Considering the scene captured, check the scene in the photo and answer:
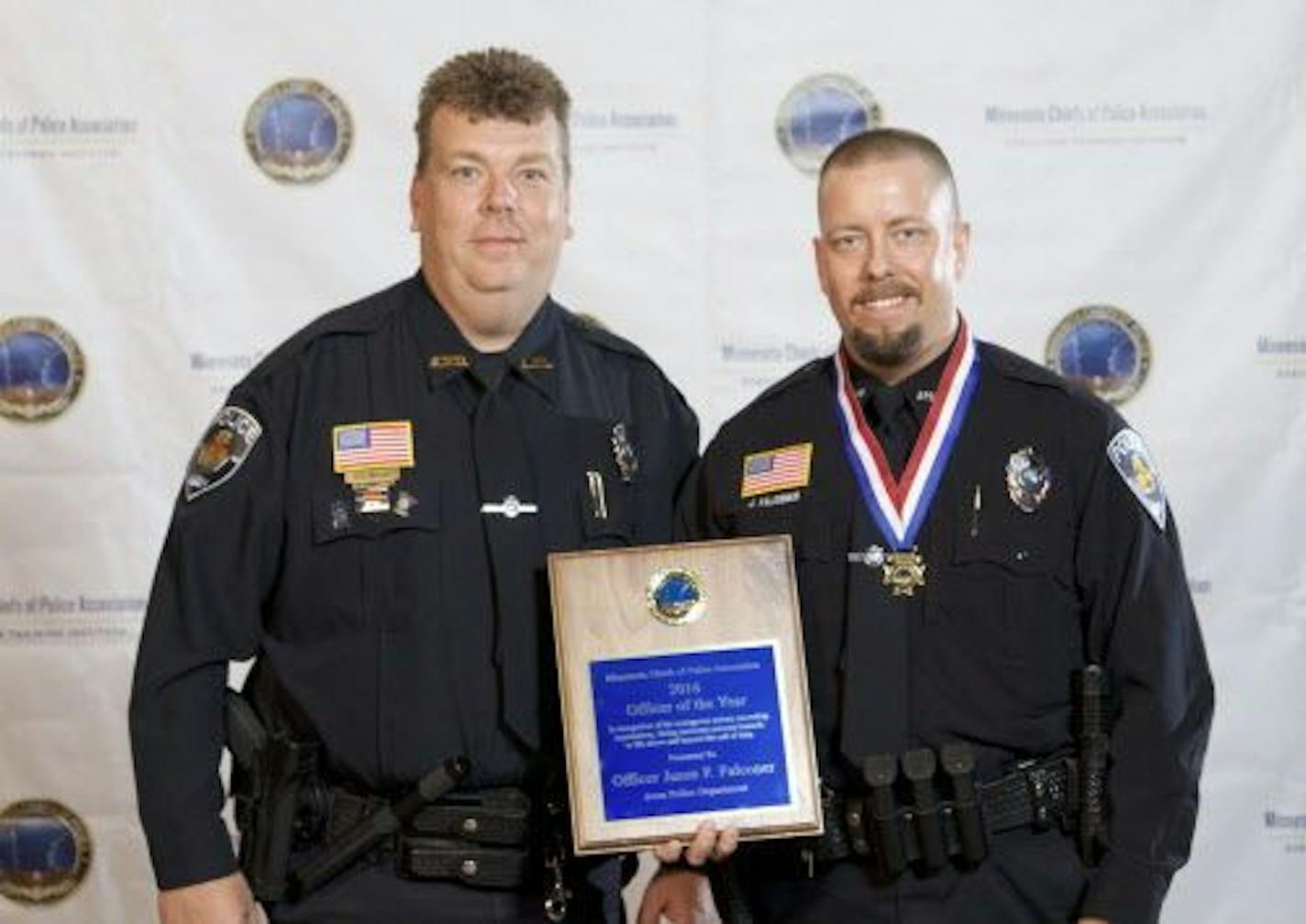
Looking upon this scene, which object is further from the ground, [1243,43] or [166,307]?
[1243,43]

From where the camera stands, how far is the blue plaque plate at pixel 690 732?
2939 mm

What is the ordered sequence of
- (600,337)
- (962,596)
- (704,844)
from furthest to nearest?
(600,337) < (962,596) < (704,844)

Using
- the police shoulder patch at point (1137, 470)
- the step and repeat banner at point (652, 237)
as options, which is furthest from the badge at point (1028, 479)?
the step and repeat banner at point (652, 237)

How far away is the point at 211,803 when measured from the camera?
2988 mm

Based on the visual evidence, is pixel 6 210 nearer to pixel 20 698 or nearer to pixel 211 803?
pixel 20 698

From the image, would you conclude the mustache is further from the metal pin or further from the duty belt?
the duty belt

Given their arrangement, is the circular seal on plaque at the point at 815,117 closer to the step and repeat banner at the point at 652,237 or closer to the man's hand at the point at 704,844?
the step and repeat banner at the point at 652,237

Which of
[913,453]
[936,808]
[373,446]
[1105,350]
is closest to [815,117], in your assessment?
[1105,350]

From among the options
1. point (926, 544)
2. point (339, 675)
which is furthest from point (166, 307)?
point (926, 544)

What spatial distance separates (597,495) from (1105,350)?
5.87 feet

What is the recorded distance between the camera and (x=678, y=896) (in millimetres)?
3248

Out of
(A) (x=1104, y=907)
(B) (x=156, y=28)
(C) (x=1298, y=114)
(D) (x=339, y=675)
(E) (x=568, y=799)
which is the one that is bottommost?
(A) (x=1104, y=907)

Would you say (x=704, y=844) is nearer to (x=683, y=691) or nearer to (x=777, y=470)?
(x=683, y=691)

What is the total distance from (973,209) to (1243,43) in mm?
715
